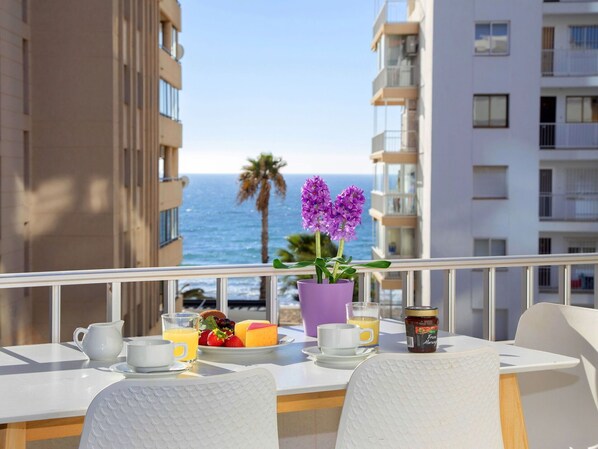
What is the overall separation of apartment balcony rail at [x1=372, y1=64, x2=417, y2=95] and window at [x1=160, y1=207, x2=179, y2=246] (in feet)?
21.4

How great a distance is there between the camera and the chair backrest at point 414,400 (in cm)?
189

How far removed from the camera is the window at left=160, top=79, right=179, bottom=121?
683 inches

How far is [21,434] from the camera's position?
72.2 inches

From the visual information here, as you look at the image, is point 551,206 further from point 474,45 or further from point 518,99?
point 474,45

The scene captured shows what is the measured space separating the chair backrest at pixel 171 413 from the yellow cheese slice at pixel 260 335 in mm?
674

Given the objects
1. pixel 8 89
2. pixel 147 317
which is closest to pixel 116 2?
pixel 8 89

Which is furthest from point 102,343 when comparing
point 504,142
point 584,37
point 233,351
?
point 584,37

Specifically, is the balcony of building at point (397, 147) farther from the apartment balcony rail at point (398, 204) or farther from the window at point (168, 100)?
the window at point (168, 100)

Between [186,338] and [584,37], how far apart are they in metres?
20.4

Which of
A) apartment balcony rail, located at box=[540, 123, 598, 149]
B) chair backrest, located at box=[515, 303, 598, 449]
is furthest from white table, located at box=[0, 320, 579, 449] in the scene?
apartment balcony rail, located at box=[540, 123, 598, 149]

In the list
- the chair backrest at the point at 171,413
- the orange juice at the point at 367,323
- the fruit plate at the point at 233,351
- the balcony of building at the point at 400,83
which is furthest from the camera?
the balcony of building at the point at 400,83

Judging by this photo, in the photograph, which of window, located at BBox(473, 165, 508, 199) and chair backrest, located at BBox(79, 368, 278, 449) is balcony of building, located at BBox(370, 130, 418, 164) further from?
chair backrest, located at BBox(79, 368, 278, 449)

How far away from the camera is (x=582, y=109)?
827 inches

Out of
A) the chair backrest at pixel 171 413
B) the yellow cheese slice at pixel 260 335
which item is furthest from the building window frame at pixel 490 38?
the chair backrest at pixel 171 413
